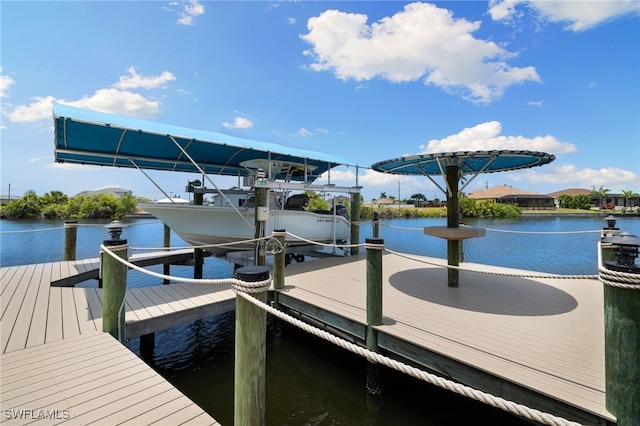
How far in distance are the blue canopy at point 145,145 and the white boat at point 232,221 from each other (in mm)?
1284

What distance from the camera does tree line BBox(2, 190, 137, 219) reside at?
3794cm

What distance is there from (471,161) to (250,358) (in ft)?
22.0

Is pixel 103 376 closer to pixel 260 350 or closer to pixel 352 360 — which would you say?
pixel 260 350

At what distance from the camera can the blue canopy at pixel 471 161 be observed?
5.03 m

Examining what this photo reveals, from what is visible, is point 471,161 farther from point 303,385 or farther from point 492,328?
point 303,385

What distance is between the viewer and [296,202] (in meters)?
10.9

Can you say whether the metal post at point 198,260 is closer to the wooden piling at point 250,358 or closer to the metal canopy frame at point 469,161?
the metal canopy frame at point 469,161

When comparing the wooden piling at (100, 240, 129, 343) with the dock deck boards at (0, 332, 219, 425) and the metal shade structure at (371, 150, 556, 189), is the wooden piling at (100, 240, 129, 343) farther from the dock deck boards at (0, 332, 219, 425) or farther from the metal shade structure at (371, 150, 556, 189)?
the metal shade structure at (371, 150, 556, 189)

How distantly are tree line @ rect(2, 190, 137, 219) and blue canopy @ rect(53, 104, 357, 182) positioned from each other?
33903 mm

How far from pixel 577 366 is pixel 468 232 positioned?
8.62 feet

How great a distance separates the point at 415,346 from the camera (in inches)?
142

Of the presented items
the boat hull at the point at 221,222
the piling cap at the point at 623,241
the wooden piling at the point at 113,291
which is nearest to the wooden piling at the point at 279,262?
the boat hull at the point at 221,222

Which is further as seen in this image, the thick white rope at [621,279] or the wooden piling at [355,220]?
the wooden piling at [355,220]

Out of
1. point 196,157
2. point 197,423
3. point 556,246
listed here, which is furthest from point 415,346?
point 556,246
